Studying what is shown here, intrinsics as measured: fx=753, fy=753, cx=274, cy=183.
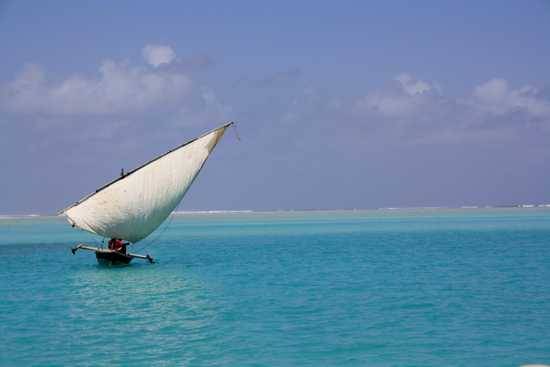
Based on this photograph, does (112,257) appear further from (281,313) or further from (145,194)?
(281,313)

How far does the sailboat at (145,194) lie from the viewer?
109ft

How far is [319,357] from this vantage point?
16.5m

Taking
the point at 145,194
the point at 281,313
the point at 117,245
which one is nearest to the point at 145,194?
the point at 145,194

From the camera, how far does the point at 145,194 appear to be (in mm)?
33906

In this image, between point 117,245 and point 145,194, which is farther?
point 117,245

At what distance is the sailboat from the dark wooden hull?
1.00 meters

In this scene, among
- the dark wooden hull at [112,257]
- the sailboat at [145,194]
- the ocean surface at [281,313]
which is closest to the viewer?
the ocean surface at [281,313]

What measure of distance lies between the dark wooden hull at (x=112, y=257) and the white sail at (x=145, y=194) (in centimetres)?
103

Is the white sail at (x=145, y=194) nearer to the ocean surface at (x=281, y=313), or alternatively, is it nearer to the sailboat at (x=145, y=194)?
the sailboat at (x=145, y=194)

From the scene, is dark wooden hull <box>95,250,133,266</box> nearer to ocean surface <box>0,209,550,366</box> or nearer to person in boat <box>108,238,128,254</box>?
person in boat <box>108,238,128,254</box>

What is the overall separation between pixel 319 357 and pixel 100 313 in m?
9.13

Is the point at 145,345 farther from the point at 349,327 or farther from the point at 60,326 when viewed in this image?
the point at 349,327

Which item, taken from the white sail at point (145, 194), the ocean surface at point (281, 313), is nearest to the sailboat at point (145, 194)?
the white sail at point (145, 194)

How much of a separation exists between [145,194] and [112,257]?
4502 millimetres
